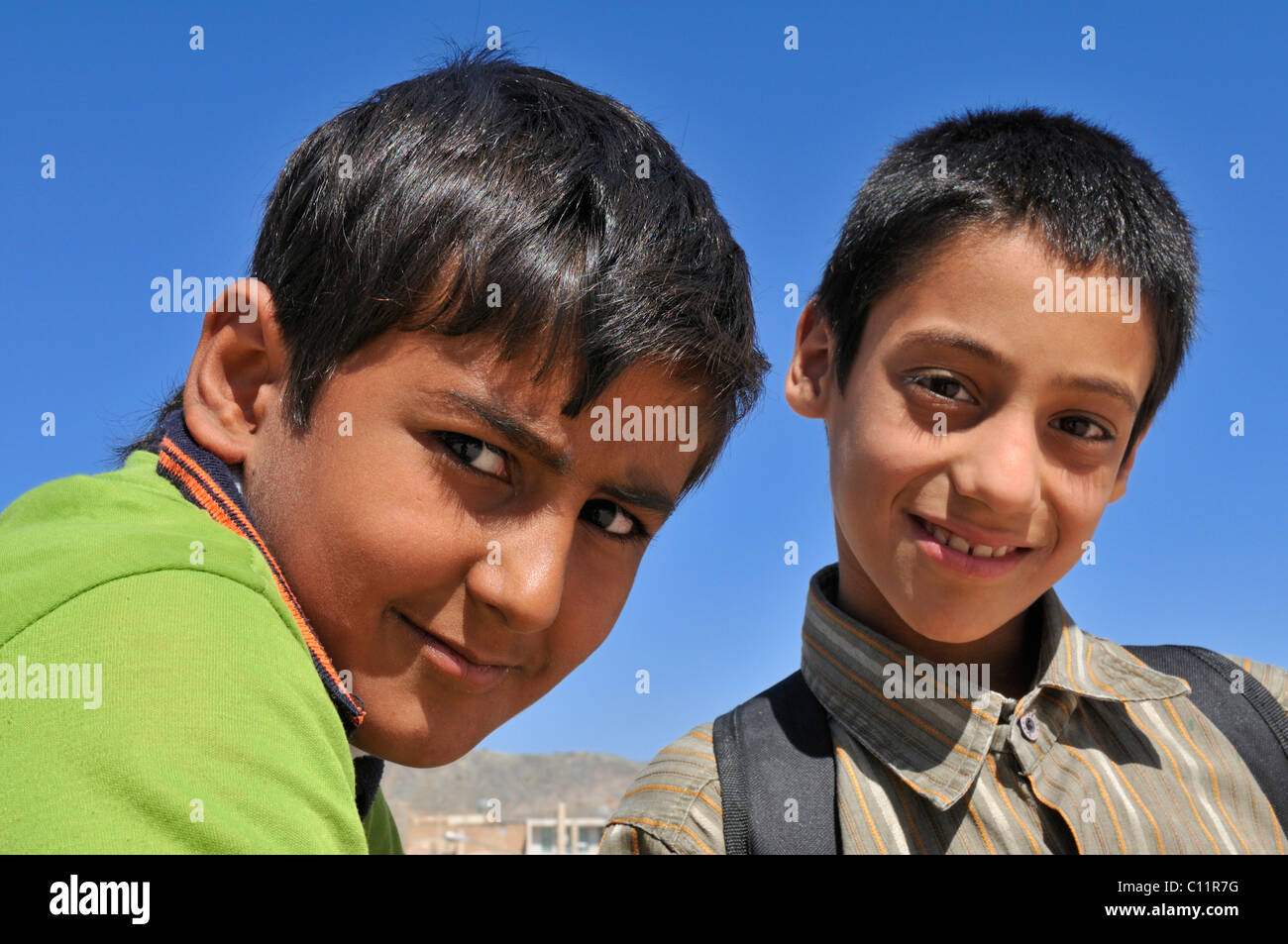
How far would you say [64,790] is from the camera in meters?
0.99

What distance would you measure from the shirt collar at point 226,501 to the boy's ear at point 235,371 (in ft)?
0.10

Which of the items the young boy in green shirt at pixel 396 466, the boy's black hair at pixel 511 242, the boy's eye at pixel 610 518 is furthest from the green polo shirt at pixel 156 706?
the boy's eye at pixel 610 518

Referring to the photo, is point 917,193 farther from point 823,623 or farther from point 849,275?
point 823,623

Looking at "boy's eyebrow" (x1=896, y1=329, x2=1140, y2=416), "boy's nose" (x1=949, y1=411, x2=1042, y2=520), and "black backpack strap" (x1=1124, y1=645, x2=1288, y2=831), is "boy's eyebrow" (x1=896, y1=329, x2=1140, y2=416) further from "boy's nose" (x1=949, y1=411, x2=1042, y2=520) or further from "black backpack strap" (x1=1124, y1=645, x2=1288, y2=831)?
"black backpack strap" (x1=1124, y1=645, x2=1288, y2=831)

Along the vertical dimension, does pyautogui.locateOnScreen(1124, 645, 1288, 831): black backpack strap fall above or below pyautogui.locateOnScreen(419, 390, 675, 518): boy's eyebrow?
below

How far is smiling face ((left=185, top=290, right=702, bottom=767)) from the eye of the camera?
1.58 m

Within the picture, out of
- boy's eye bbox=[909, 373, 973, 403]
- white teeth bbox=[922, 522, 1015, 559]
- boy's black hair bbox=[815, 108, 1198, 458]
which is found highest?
boy's black hair bbox=[815, 108, 1198, 458]

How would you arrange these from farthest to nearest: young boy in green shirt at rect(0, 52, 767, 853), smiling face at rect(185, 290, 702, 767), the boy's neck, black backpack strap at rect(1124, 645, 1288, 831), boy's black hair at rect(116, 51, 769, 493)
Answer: the boy's neck
black backpack strap at rect(1124, 645, 1288, 831)
boy's black hair at rect(116, 51, 769, 493)
smiling face at rect(185, 290, 702, 767)
young boy in green shirt at rect(0, 52, 767, 853)

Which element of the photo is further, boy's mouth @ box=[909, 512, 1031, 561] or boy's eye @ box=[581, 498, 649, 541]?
boy's mouth @ box=[909, 512, 1031, 561]

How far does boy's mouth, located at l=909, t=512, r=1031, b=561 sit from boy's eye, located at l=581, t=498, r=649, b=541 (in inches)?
25.0

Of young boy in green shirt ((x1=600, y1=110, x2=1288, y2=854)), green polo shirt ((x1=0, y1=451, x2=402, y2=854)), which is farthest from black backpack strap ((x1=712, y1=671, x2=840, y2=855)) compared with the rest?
green polo shirt ((x1=0, y1=451, x2=402, y2=854))

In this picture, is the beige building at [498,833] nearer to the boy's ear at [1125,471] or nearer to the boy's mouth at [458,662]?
the boy's ear at [1125,471]

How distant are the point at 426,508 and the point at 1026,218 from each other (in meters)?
1.46
